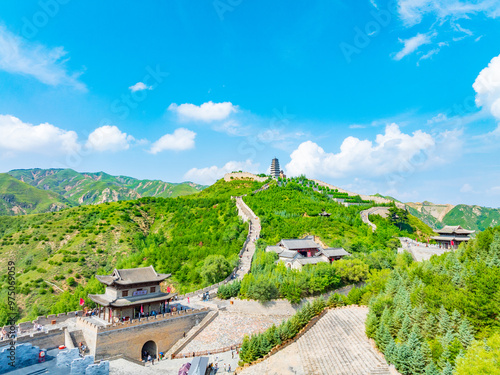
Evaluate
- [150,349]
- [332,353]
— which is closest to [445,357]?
[332,353]

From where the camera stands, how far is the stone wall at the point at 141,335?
2770 centimetres

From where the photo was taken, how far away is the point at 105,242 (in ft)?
194

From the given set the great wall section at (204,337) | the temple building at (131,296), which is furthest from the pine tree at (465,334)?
the temple building at (131,296)

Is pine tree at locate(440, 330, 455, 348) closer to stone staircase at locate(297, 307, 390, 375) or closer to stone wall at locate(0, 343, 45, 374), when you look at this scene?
stone staircase at locate(297, 307, 390, 375)

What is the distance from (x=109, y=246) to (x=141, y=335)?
3262 cm

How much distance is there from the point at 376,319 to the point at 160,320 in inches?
767

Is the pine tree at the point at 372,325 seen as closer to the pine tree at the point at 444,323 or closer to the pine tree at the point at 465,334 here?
the pine tree at the point at 444,323

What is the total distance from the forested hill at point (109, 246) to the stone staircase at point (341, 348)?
52.4 feet

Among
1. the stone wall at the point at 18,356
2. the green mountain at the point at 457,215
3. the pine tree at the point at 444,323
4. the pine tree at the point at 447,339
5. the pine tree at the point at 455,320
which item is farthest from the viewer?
the green mountain at the point at 457,215

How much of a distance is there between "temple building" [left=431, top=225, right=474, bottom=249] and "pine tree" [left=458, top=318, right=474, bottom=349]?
1281 inches

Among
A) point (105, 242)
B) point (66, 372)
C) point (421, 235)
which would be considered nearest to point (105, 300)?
point (66, 372)

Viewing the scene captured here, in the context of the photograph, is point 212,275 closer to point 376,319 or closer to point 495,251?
point 376,319

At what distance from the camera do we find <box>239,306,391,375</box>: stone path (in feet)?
69.9

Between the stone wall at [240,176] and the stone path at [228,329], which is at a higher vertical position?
the stone wall at [240,176]
